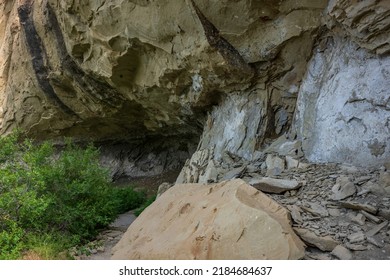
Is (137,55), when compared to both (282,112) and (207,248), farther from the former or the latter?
(207,248)

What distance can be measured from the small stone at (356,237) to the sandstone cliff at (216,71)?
1.43 m

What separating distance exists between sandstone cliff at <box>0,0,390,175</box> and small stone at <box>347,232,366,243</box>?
4.70 ft

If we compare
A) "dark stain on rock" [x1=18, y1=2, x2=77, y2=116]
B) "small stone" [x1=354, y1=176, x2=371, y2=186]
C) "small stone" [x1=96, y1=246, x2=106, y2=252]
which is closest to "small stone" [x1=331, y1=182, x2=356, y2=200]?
"small stone" [x1=354, y1=176, x2=371, y2=186]

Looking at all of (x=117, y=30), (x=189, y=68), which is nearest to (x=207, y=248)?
(x=189, y=68)

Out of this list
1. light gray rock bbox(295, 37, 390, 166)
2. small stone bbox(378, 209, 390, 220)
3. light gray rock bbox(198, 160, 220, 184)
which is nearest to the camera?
small stone bbox(378, 209, 390, 220)

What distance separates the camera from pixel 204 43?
263 inches

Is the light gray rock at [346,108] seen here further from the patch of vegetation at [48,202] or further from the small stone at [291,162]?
the patch of vegetation at [48,202]

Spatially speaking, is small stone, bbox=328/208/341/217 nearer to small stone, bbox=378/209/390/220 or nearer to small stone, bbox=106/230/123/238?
small stone, bbox=378/209/390/220

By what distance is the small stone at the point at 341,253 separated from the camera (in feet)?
10.7

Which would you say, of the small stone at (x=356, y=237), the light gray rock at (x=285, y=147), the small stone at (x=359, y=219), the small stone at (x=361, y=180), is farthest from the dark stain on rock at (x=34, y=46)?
the small stone at (x=356, y=237)

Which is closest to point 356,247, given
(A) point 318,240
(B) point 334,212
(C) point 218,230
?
(A) point 318,240

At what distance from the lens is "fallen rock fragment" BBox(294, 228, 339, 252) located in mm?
3414
